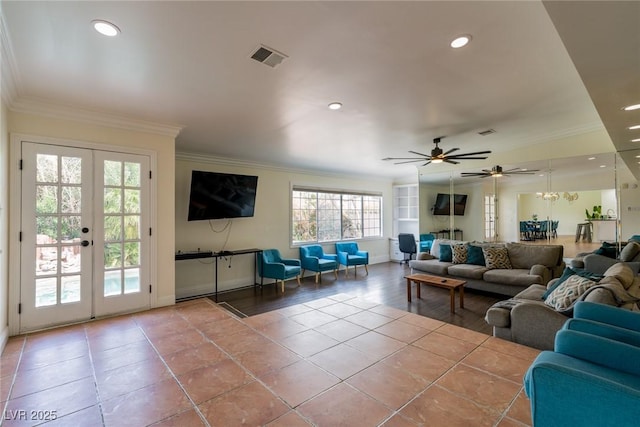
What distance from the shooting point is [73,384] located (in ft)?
7.15

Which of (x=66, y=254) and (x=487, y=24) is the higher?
(x=487, y=24)

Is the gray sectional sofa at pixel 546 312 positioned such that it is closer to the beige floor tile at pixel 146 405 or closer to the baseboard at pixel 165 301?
the beige floor tile at pixel 146 405

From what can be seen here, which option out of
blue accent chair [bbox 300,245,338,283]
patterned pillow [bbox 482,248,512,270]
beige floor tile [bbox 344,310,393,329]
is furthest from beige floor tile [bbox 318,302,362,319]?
patterned pillow [bbox 482,248,512,270]

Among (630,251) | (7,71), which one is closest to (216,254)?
(7,71)

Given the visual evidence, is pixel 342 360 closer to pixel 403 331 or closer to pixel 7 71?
pixel 403 331

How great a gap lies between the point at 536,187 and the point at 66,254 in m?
7.11

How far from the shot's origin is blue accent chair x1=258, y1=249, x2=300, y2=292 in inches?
212

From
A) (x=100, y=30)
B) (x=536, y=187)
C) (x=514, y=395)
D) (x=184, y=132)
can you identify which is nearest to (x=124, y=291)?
(x=184, y=132)

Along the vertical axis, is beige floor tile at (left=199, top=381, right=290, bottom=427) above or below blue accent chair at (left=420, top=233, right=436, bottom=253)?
below

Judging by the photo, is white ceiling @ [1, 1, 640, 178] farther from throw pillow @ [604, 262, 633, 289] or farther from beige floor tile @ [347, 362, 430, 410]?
beige floor tile @ [347, 362, 430, 410]

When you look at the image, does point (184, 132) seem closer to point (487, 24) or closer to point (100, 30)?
point (100, 30)

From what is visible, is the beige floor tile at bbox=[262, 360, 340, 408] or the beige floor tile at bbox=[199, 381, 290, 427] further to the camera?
the beige floor tile at bbox=[262, 360, 340, 408]

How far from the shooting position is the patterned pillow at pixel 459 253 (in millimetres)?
5680

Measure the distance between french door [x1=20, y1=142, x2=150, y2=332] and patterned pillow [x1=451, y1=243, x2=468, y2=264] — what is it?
533 cm
